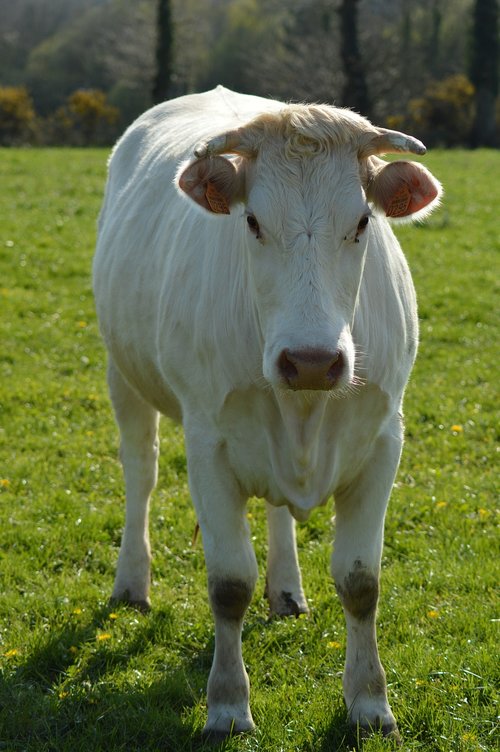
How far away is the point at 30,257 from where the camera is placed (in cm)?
1278

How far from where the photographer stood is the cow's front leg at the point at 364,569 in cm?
410

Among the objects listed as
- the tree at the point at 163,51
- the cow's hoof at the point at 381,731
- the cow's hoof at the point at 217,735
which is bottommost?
the tree at the point at 163,51

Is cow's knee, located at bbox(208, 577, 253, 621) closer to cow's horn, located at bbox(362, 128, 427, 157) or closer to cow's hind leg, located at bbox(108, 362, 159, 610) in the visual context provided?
cow's hind leg, located at bbox(108, 362, 159, 610)

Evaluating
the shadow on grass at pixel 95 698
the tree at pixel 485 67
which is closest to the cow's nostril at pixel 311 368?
the shadow on grass at pixel 95 698

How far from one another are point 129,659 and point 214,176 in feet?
7.82

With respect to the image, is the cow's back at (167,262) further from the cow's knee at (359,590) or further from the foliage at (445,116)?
the foliage at (445,116)

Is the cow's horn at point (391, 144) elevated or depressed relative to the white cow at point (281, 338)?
elevated

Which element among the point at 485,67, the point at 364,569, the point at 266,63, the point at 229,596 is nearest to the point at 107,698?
the point at 229,596

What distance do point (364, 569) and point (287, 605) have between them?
1139 mm

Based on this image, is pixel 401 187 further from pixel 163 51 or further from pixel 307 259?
pixel 163 51

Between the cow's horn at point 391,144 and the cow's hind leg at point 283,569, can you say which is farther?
the cow's hind leg at point 283,569

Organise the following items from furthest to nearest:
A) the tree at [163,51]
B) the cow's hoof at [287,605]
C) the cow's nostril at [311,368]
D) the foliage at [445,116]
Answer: the tree at [163,51] < the foliage at [445,116] < the cow's hoof at [287,605] < the cow's nostril at [311,368]

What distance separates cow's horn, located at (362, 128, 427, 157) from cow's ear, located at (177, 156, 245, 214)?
0.47m

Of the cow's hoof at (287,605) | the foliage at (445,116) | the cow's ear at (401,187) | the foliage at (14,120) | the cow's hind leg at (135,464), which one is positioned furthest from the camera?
the foliage at (445,116)
